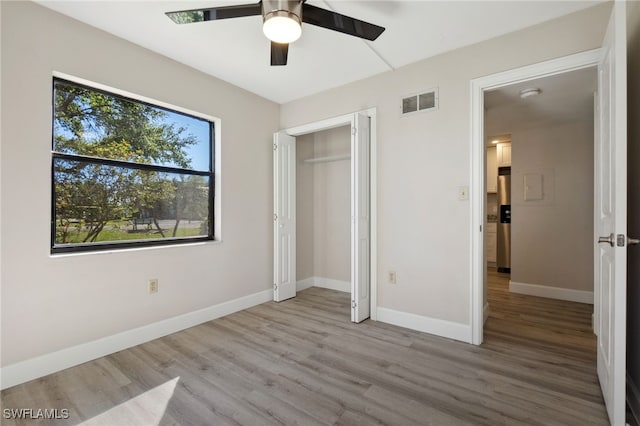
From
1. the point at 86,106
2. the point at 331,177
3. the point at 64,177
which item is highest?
the point at 86,106

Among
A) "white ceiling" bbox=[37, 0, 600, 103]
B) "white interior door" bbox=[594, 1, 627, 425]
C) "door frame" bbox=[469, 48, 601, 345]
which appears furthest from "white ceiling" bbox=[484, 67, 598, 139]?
"white interior door" bbox=[594, 1, 627, 425]

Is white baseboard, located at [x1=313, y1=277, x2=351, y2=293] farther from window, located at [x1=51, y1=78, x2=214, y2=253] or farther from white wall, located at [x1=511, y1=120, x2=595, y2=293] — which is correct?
white wall, located at [x1=511, y1=120, x2=595, y2=293]

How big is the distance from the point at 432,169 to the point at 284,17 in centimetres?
183

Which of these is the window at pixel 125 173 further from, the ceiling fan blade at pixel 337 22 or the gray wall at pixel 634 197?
the gray wall at pixel 634 197

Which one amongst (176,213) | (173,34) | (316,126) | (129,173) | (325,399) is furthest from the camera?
(316,126)

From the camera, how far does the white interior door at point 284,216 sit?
3.74 meters

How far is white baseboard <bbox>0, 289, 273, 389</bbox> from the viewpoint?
1.95 meters

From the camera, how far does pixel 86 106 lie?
2.37m

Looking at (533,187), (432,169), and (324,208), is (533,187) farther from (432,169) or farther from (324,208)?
(324,208)

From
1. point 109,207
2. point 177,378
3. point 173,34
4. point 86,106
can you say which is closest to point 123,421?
point 177,378

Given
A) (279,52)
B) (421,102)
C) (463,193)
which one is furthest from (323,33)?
(463,193)

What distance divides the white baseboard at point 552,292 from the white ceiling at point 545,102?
7.26 feet

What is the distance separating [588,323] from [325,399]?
2.99 m

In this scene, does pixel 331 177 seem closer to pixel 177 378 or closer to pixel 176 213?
pixel 176 213
